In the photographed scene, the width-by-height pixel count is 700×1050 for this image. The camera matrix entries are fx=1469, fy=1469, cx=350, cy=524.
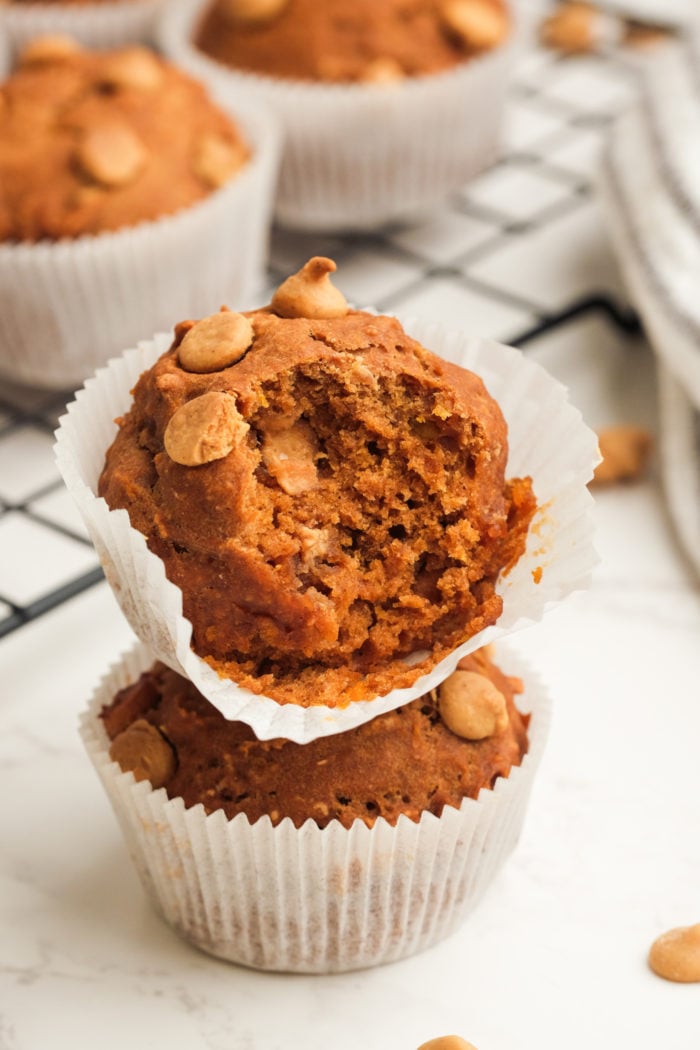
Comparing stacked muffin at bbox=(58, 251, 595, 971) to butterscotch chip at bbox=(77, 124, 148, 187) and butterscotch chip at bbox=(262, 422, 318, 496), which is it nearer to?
butterscotch chip at bbox=(262, 422, 318, 496)

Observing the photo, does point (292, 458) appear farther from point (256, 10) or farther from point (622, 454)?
point (256, 10)

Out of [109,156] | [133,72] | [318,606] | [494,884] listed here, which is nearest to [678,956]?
[494,884]

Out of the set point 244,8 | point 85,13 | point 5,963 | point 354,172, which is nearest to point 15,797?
point 5,963

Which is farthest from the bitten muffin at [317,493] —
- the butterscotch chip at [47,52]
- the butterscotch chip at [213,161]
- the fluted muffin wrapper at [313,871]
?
the butterscotch chip at [47,52]

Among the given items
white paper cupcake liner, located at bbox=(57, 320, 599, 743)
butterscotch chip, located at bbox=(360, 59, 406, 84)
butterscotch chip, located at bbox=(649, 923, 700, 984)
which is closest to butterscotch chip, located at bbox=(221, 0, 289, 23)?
butterscotch chip, located at bbox=(360, 59, 406, 84)

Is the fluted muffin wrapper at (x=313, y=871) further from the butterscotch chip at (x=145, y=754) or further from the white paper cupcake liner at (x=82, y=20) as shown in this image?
the white paper cupcake liner at (x=82, y=20)

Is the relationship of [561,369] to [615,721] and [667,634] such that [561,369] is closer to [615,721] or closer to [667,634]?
[667,634]
